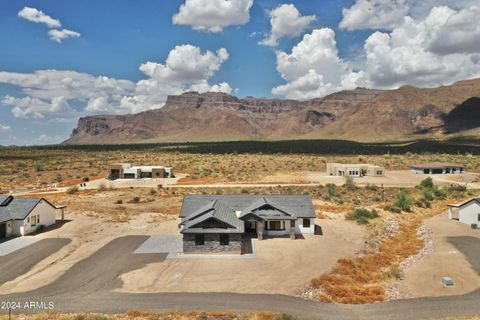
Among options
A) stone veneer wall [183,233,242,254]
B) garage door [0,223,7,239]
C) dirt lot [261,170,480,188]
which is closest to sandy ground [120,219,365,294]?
stone veneer wall [183,233,242,254]

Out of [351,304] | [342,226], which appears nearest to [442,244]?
[342,226]

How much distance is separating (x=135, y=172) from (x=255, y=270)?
198 feet

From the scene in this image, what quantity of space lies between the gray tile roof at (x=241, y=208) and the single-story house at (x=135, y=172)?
4450 cm

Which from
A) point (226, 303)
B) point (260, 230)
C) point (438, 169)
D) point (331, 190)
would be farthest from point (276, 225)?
point (438, 169)

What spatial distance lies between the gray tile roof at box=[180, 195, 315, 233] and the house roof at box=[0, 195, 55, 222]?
16184 millimetres

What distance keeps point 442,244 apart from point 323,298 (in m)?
19.1

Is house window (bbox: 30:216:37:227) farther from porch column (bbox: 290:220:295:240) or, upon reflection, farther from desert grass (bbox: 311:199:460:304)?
desert grass (bbox: 311:199:460:304)

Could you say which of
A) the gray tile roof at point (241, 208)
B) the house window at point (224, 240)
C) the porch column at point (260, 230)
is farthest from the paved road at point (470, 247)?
the house window at point (224, 240)

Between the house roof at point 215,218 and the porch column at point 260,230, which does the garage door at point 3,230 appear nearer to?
the house roof at point 215,218

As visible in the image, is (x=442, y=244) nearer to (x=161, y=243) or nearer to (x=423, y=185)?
(x=161, y=243)

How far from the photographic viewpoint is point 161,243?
37.1m

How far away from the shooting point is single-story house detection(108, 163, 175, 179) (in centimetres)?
8431

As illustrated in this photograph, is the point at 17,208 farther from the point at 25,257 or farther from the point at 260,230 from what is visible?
the point at 260,230

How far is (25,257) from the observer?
3300cm
